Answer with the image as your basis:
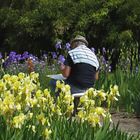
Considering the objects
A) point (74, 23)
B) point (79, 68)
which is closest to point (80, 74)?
point (79, 68)

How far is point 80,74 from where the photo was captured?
22.8 ft

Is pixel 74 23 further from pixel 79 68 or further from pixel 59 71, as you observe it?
pixel 79 68

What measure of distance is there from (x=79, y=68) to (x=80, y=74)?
88 millimetres

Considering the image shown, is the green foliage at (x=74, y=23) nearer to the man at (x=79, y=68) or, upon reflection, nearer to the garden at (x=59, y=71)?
the garden at (x=59, y=71)

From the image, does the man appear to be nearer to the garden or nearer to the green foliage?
the garden

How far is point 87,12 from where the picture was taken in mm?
13117

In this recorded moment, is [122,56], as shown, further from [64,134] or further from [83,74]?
[64,134]

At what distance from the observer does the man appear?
6.84 meters

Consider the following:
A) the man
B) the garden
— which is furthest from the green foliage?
the man

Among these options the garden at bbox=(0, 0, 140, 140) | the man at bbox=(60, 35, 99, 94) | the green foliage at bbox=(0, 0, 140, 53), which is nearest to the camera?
the garden at bbox=(0, 0, 140, 140)

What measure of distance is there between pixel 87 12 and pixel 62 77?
20.4 feet

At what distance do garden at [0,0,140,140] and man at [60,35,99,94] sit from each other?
297 millimetres

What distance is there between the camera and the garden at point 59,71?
14.4 feet

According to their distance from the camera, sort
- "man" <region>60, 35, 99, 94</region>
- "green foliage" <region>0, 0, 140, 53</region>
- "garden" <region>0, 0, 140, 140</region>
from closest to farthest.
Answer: "garden" <region>0, 0, 140, 140</region>, "man" <region>60, 35, 99, 94</region>, "green foliage" <region>0, 0, 140, 53</region>
